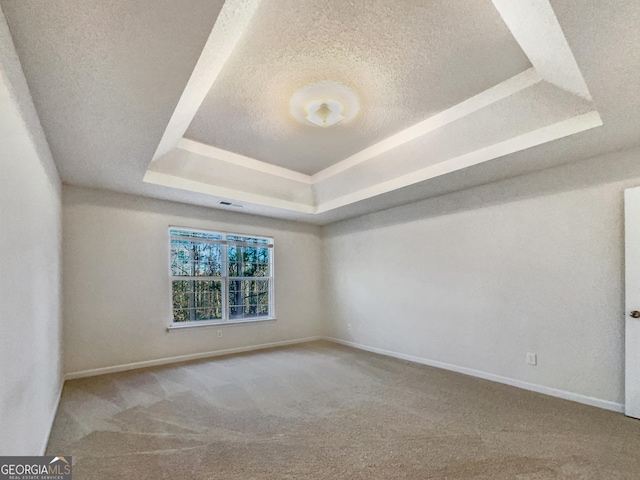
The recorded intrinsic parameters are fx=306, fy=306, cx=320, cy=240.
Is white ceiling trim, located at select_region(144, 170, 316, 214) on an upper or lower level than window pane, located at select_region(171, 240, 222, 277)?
upper

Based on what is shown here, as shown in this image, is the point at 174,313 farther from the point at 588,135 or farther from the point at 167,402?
the point at 588,135

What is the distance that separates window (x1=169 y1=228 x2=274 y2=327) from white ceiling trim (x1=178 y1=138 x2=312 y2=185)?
1506 millimetres

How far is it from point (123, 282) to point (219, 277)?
1385mm

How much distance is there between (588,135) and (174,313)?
17.8 ft

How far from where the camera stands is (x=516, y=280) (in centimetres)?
360

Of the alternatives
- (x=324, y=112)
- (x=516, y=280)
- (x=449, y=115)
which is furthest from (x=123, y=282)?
(x=516, y=280)

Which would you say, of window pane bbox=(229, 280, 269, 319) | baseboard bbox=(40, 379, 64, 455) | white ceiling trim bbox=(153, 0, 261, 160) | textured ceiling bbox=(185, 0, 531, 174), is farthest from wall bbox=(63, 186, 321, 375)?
textured ceiling bbox=(185, 0, 531, 174)

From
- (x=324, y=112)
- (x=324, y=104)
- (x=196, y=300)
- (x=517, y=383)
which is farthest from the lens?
(x=196, y=300)

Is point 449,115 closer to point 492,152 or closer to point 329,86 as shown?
point 492,152

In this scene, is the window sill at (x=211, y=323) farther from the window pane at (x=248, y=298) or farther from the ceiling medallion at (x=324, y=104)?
the ceiling medallion at (x=324, y=104)

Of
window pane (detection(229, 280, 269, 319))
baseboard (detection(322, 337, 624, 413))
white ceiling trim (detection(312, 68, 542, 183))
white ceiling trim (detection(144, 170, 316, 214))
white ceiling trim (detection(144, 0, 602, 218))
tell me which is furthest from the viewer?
window pane (detection(229, 280, 269, 319))

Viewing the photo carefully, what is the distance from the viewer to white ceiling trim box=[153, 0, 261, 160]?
154cm

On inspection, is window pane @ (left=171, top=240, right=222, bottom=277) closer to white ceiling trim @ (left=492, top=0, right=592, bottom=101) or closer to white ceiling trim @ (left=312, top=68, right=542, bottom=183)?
white ceiling trim @ (left=312, top=68, right=542, bottom=183)

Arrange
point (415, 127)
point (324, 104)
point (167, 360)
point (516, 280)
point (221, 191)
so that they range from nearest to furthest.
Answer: point (324, 104), point (415, 127), point (516, 280), point (221, 191), point (167, 360)
